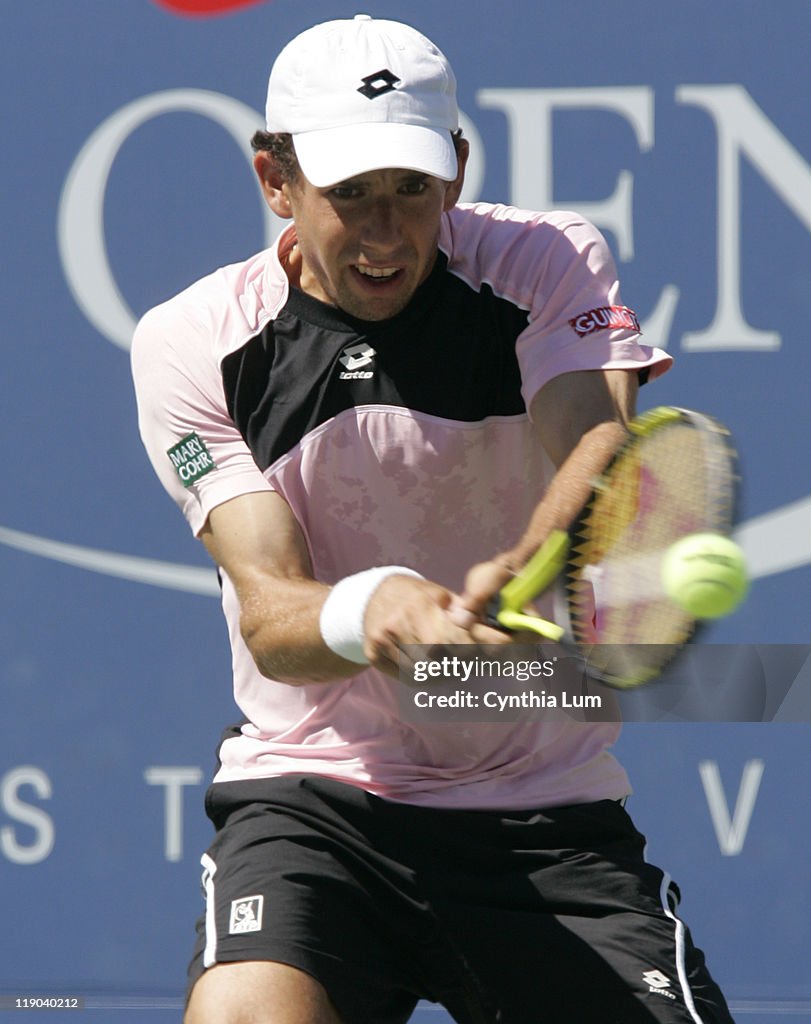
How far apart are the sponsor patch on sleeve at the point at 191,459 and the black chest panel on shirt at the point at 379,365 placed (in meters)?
0.07

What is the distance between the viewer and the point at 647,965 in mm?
2227

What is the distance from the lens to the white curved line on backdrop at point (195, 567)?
11.0ft

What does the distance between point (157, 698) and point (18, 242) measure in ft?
2.99

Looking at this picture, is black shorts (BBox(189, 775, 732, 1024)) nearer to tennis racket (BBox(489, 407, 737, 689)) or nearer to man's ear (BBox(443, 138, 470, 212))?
tennis racket (BBox(489, 407, 737, 689))

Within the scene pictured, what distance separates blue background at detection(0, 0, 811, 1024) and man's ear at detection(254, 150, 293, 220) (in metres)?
0.91

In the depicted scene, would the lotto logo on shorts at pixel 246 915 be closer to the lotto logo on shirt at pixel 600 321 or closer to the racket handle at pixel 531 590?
the racket handle at pixel 531 590

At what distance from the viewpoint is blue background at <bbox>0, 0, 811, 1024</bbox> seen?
3.32 m

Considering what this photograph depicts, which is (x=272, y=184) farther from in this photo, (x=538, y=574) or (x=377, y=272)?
(x=538, y=574)

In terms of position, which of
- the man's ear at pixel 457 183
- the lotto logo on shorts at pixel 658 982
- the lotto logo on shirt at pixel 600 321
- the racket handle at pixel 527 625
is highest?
the man's ear at pixel 457 183

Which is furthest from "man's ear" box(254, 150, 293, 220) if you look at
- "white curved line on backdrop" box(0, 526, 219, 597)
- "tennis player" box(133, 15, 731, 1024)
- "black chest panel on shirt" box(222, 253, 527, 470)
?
"white curved line on backdrop" box(0, 526, 219, 597)

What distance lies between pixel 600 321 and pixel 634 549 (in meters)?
0.37

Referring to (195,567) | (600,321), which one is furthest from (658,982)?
(195,567)

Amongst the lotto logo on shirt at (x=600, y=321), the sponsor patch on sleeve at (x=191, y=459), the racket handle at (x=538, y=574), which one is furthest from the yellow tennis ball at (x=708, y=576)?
the sponsor patch on sleeve at (x=191, y=459)

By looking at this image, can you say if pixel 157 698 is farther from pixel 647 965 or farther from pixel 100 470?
pixel 647 965
